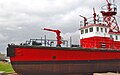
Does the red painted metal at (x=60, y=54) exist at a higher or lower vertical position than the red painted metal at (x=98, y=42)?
lower

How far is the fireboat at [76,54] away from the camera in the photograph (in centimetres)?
1583

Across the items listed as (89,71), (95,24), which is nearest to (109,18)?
(95,24)

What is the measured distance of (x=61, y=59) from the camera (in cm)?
1670

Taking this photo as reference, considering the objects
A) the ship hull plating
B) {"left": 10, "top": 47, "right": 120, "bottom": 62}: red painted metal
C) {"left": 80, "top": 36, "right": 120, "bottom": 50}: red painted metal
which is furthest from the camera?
{"left": 80, "top": 36, "right": 120, "bottom": 50}: red painted metal

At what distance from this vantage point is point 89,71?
18.1m

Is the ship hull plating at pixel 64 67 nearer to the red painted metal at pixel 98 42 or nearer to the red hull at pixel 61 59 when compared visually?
the red hull at pixel 61 59

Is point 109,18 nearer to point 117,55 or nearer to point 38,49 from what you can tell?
point 117,55

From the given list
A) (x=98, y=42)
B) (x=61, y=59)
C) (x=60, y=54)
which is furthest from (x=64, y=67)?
(x=98, y=42)

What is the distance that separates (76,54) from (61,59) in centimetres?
120

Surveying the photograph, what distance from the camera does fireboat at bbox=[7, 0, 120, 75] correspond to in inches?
623

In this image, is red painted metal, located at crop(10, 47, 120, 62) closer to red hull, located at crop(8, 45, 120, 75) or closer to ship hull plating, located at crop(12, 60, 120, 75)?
red hull, located at crop(8, 45, 120, 75)

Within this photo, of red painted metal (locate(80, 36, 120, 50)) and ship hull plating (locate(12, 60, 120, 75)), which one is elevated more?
red painted metal (locate(80, 36, 120, 50))

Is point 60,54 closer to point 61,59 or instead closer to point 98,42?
point 61,59

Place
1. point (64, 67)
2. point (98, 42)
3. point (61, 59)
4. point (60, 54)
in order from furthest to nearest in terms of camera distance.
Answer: point (98, 42) < point (64, 67) < point (61, 59) < point (60, 54)
